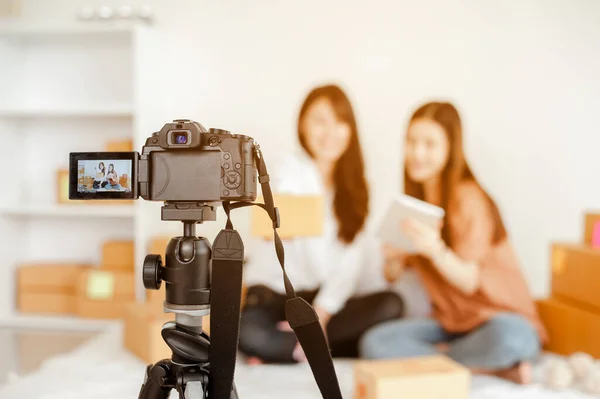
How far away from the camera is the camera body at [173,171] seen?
640mm

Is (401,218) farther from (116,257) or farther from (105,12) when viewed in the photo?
(105,12)

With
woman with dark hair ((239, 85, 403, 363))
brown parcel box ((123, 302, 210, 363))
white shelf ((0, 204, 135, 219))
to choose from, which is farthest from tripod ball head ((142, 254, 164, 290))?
white shelf ((0, 204, 135, 219))

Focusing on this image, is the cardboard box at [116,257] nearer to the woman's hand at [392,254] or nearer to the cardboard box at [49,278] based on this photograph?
the cardboard box at [49,278]

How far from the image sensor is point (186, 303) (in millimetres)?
647

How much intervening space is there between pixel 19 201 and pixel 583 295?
2.01 metres

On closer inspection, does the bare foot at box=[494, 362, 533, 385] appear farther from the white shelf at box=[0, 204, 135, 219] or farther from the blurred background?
the white shelf at box=[0, 204, 135, 219]

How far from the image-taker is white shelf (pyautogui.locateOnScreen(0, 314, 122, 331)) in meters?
1.96

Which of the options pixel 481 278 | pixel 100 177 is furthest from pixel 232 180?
pixel 481 278

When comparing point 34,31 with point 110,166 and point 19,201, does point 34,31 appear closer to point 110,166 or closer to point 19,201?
point 19,201

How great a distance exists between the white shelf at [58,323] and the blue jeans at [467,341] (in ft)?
3.07

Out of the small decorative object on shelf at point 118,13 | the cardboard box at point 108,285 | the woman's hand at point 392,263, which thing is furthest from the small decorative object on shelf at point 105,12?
the woman's hand at point 392,263

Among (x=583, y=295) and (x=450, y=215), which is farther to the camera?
(x=450, y=215)

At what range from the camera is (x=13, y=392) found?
1.39 m

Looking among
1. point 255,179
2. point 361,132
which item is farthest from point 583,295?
point 255,179
